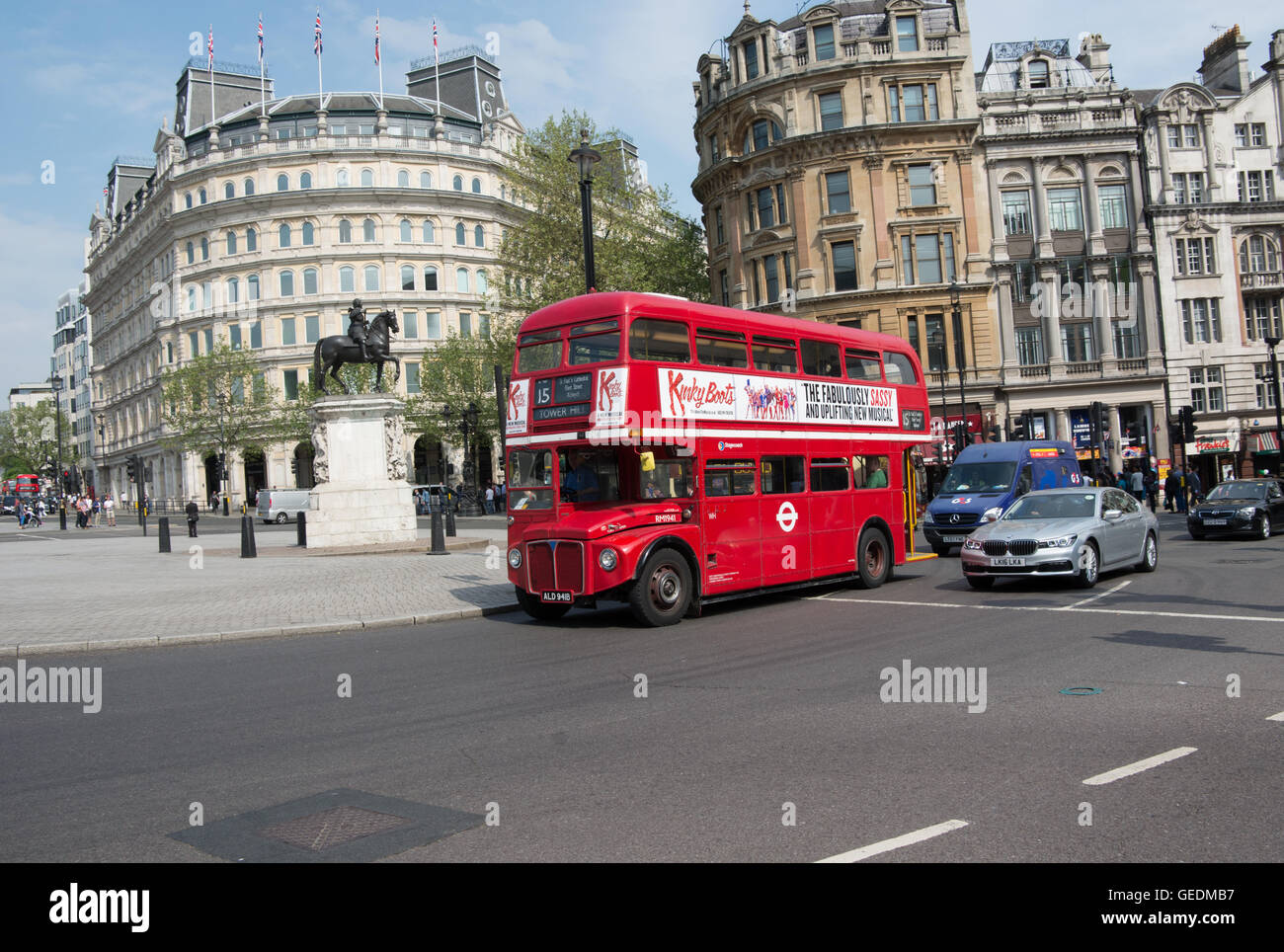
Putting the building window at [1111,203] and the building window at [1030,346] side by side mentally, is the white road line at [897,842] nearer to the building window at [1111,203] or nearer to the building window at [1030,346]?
the building window at [1030,346]

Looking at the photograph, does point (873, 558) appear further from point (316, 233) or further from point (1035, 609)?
point (316, 233)

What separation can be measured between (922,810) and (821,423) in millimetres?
11351

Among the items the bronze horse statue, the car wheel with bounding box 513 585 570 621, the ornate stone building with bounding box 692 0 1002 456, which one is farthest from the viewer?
the ornate stone building with bounding box 692 0 1002 456

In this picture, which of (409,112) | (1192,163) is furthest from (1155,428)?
(409,112)

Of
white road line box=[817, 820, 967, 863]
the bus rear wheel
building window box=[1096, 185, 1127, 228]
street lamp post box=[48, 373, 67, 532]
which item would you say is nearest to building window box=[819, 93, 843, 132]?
building window box=[1096, 185, 1127, 228]

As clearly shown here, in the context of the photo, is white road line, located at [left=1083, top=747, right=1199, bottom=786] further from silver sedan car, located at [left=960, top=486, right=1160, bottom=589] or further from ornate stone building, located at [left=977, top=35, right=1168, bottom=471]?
ornate stone building, located at [left=977, top=35, right=1168, bottom=471]

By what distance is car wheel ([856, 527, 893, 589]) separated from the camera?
16.5 m

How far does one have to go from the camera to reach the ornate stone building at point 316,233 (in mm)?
73562

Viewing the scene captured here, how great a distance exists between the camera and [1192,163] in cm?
5234

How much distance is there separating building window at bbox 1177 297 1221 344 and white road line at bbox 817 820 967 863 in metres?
53.9

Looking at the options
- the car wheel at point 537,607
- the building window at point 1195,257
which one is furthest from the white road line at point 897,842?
the building window at point 1195,257

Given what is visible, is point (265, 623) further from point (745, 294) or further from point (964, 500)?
point (745, 294)

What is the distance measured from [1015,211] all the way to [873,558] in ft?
130

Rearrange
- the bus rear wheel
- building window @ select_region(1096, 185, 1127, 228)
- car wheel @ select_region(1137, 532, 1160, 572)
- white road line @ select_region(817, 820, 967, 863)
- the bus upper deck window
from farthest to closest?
building window @ select_region(1096, 185, 1127, 228) < car wheel @ select_region(1137, 532, 1160, 572) < the bus upper deck window < the bus rear wheel < white road line @ select_region(817, 820, 967, 863)
